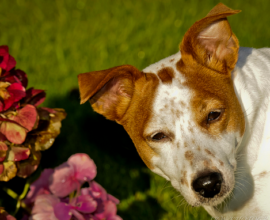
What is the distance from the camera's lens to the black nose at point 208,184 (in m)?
2.53

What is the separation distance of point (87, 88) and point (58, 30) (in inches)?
170

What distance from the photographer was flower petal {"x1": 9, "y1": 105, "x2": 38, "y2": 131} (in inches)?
91.9

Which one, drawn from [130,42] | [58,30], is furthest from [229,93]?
[58,30]

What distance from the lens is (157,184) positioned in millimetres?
4004

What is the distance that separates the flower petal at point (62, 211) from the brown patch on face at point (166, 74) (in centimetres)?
157

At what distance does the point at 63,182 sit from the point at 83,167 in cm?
15

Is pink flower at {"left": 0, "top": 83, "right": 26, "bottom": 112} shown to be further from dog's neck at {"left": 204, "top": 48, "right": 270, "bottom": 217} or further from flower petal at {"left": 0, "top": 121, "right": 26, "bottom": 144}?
dog's neck at {"left": 204, "top": 48, "right": 270, "bottom": 217}

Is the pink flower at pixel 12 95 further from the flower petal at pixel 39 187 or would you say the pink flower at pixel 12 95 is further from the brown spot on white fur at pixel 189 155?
the brown spot on white fur at pixel 189 155

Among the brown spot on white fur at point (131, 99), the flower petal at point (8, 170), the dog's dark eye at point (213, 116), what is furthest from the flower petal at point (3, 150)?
the dog's dark eye at point (213, 116)

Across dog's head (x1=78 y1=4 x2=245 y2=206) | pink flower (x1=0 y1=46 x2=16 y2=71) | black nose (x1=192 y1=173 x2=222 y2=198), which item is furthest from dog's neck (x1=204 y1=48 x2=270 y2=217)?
pink flower (x1=0 y1=46 x2=16 y2=71)

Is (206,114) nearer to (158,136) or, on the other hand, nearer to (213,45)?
(158,136)

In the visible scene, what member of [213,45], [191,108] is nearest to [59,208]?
[191,108]

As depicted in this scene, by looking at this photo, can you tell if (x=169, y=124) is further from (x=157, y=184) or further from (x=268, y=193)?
(x=157, y=184)

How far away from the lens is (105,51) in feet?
19.2
